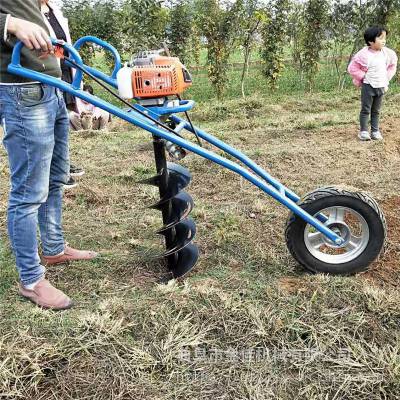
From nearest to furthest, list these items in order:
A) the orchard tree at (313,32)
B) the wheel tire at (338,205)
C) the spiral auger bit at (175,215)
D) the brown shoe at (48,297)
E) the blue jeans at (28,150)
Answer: the blue jeans at (28,150)
the brown shoe at (48,297)
the wheel tire at (338,205)
the spiral auger bit at (175,215)
the orchard tree at (313,32)

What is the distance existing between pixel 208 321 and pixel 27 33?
152 centimetres

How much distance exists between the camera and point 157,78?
89.8 inches

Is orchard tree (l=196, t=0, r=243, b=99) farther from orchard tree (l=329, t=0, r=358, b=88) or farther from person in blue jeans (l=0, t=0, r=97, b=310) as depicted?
person in blue jeans (l=0, t=0, r=97, b=310)

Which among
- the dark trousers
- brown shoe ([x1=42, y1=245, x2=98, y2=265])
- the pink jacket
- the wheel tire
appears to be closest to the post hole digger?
the wheel tire

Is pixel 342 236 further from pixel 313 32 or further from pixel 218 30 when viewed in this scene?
pixel 313 32

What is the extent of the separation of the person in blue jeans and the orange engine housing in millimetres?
413

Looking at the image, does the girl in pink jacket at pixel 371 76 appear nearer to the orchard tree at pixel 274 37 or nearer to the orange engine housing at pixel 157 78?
the orange engine housing at pixel 157 78

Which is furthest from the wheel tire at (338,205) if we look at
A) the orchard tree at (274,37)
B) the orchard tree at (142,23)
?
the orchard tree at (274,37)

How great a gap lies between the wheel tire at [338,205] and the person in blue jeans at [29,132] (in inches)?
50.0

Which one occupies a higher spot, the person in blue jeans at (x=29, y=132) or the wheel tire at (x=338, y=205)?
the person in blue jeans at (x=29, y=132)

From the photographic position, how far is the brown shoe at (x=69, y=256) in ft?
9.70

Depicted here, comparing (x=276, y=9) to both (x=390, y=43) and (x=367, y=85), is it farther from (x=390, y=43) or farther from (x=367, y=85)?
(x=367, y=85)

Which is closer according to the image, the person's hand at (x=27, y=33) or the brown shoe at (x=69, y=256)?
the person's hand at (x=27, y=33)

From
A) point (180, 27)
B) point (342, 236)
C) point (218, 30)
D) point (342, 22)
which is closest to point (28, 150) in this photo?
point (342, 236)
